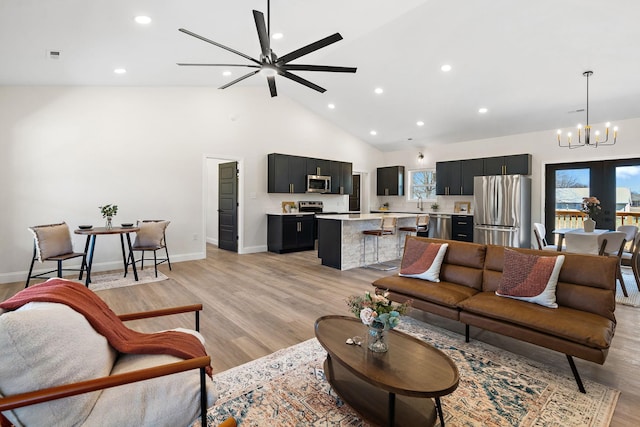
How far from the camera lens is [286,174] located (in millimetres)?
7535

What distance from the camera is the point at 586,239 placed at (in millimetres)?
4340

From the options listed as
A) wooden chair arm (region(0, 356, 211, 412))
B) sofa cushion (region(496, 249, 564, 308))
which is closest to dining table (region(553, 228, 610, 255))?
sofa cushion (region(496, 249, 564, 308))

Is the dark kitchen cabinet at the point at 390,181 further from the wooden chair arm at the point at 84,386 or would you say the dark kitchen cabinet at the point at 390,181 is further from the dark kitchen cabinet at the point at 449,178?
the wooden chair arm at the point at 84,386

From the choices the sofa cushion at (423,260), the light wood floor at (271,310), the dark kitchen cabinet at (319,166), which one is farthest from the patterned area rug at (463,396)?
the dark kitchen cabinet at (319,166)

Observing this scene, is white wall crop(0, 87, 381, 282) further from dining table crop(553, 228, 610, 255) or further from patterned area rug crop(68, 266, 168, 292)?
dining table crop(553, 228, 610, 255)

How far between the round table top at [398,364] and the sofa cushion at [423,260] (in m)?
1.32

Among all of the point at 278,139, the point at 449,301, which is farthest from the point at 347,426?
the point at 278,139

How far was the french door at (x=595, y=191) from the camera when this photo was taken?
19.0 ft

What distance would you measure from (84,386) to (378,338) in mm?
1383

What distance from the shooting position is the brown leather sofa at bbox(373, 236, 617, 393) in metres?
2.13

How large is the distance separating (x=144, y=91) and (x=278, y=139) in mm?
2914

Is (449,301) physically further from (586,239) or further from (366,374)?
(586,239)

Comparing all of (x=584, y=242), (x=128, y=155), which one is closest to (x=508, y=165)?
(x=584, y=242)

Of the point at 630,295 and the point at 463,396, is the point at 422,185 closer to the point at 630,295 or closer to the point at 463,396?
the point at 630,295
